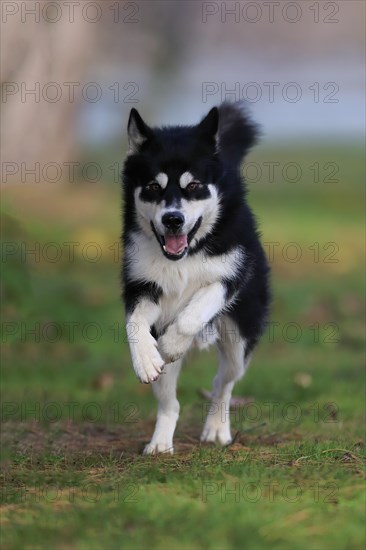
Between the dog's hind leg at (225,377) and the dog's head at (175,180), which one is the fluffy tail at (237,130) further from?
the dog's hind leg at (225,377)

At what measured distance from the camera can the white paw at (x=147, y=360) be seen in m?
5.62

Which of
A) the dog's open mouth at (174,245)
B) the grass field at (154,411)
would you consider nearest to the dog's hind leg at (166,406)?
the grass field at (154,411)

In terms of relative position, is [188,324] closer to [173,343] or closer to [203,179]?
[173,343]

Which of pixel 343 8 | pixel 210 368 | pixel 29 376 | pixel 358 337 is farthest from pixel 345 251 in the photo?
pixel 343 8

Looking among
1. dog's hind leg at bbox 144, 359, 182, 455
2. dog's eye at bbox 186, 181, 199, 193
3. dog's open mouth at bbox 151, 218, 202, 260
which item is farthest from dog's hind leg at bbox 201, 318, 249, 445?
dog's eye at bbox 186, 181, 199, 193

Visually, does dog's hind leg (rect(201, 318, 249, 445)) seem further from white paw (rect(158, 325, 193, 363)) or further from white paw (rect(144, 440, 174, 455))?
white paw (rect(158, 325, 193, 363))

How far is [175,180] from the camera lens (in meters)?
5.87

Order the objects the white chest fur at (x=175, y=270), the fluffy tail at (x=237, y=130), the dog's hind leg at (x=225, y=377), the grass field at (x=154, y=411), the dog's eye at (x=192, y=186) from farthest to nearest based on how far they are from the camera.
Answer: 1. the fluffy tail at (x=237, y=130)
2. the dog's hind leg at (x=225, y=377)
3. the white chest fur at (x=175, y=270)
4. the dog's eye at (x=192, y=186)
5. the grass field at (x=154, y=411)

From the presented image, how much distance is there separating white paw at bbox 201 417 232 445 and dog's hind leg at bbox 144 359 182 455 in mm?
373

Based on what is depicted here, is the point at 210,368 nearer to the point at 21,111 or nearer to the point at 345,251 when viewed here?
the point at 345,251

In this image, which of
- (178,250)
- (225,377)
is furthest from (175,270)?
(225,377)

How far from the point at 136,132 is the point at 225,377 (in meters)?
1.68

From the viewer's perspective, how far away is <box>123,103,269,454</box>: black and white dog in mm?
5801

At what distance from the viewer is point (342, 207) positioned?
22.9 m
